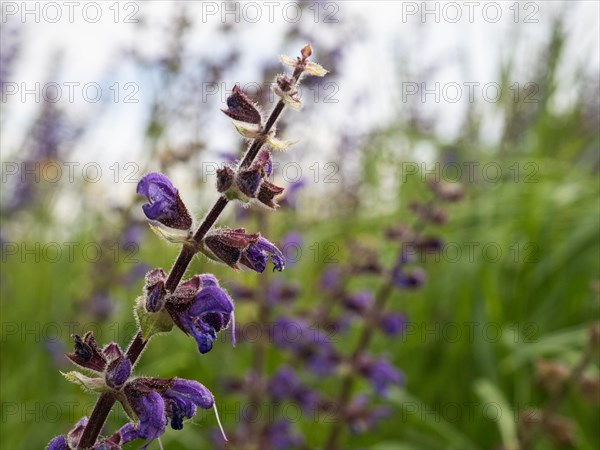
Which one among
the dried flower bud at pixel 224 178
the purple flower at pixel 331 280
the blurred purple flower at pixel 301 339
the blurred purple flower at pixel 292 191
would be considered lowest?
the blurred purple flower at pixel 301 339

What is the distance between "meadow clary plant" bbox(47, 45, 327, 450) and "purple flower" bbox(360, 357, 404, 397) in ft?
7.92

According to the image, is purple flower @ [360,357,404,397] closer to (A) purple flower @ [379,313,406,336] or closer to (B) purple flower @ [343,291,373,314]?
(A) purple flower @ [379,313,406,336]

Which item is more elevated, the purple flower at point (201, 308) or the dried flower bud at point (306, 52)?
the dried flower bud at point (306, 52)

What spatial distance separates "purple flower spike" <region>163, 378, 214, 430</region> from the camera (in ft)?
4.39

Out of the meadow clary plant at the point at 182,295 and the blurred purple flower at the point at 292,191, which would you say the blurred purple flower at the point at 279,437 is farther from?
the meadow clary plant at the point at 182,295

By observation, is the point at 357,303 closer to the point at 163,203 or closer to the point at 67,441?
the point at 163,203

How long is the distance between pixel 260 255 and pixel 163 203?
0.21m

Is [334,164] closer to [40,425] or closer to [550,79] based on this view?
[550,79]

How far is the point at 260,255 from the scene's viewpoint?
4.52 ft

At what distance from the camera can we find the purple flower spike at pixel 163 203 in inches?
55.1

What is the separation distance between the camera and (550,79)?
591 centimetres

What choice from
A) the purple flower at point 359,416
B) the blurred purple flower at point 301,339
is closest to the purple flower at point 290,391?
the blurred purple flower at point 301,339

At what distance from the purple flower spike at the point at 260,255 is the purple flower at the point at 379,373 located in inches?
95.9

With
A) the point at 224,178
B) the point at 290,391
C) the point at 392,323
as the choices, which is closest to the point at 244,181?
the point at 224,178
